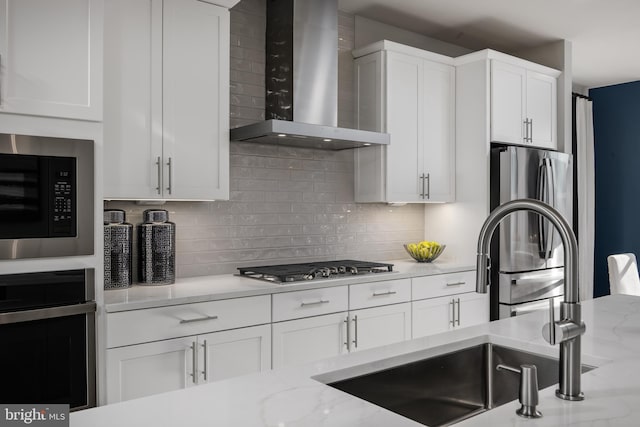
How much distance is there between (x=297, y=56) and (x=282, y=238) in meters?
1.18

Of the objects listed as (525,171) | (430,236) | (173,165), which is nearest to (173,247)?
(173,165)

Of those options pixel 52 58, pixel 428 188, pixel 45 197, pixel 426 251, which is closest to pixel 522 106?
pixel 428 188

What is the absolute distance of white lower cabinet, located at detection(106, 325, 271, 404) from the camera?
229cm

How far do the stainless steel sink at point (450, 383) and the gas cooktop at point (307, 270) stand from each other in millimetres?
1478

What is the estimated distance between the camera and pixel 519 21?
4195 millimetres

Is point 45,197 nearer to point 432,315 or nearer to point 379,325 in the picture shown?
point 379,325

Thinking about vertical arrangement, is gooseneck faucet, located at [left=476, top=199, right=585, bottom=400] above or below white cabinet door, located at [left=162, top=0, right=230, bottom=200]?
below

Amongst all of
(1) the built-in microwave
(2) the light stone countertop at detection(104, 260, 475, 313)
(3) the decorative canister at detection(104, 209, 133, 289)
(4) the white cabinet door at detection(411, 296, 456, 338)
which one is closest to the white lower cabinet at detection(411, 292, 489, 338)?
(4) the white cabinet door at detection(411, 296, 456, 338)

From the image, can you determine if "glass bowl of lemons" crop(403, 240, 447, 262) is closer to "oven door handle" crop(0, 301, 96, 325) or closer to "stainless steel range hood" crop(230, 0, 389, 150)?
"stainless steel range hood" crop(230, 0, 389, 150)

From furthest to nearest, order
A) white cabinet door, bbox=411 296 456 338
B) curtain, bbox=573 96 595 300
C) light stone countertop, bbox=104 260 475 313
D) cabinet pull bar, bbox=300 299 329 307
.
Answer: curtain, bbox=573 96 595 300 < white cabinet door, bbox=411 296 456 338 < cabinet pull bar, bbox=300 299 329 307 < light stone countertop, bbox=104 260 475 313

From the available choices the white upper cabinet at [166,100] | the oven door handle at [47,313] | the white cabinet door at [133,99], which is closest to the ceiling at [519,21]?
the white upper cabinet at [166,100]

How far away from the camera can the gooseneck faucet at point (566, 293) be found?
3.56ft

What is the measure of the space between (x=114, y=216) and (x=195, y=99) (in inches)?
29.2

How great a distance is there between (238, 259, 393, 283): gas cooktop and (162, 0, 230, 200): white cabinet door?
52cm
